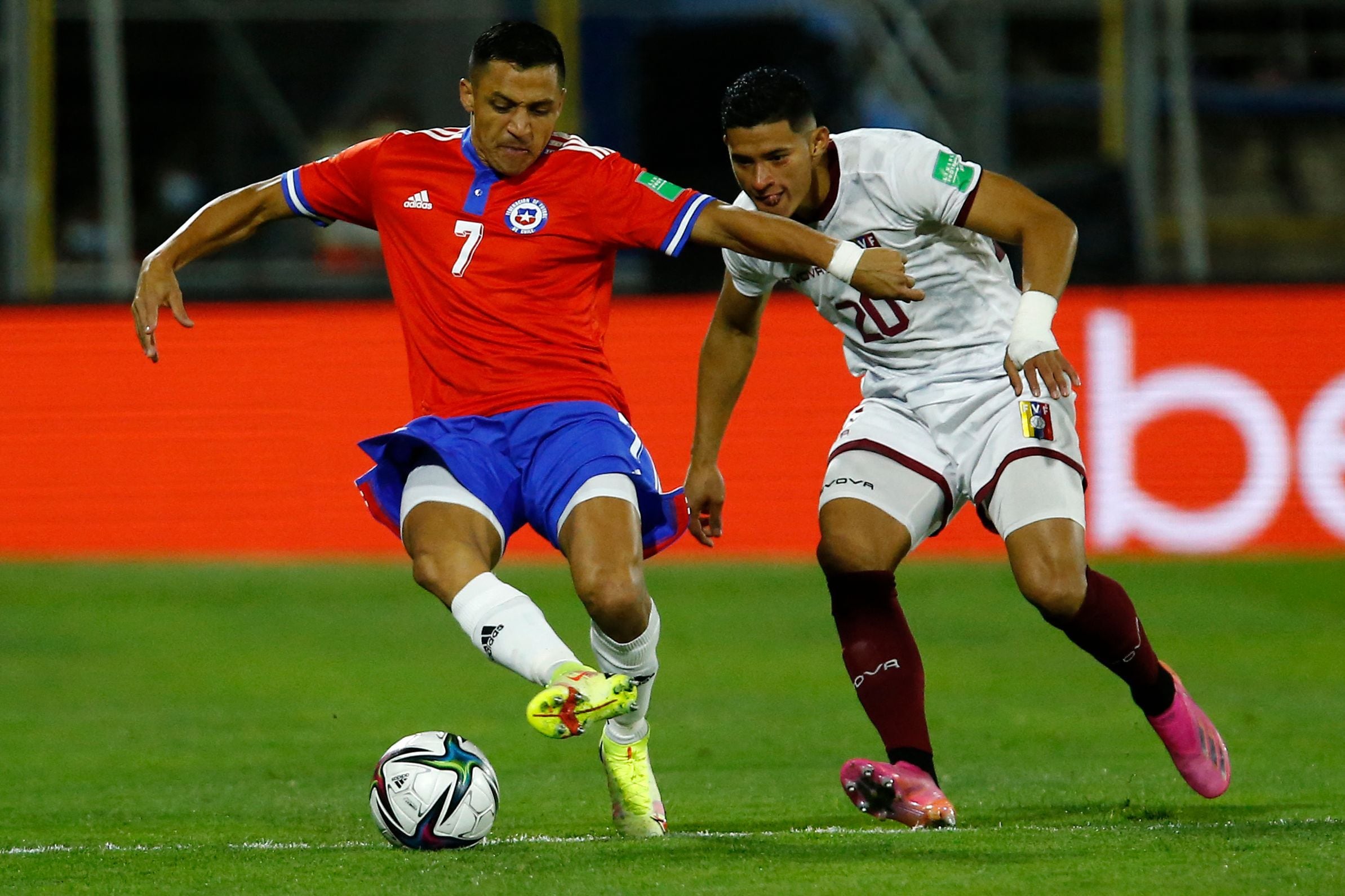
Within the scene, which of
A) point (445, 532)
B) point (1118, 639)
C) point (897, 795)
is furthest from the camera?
point (1118, 639)

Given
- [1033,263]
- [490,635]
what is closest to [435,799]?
[490,635]

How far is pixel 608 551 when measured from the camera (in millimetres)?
5020

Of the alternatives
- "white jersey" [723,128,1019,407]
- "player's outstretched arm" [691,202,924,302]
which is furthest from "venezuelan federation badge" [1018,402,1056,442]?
"player's outstretched arm" [691,202,924,302]

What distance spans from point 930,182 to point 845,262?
2.48ft

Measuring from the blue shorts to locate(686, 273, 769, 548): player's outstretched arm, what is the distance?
1.69ft

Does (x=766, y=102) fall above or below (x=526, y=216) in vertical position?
above

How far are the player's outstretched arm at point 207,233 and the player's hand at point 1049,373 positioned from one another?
2.09 meters

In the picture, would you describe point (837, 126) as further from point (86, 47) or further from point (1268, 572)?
point (86, 47)

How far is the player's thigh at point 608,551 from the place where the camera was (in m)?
5.00

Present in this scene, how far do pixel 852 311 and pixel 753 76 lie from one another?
2.48ft

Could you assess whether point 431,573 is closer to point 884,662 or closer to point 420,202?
point 420,202

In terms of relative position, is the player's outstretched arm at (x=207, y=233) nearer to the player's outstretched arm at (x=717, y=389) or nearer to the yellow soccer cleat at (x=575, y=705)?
the player's outstretched arm at (x=717, y=389)

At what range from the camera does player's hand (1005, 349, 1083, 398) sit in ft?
16.3

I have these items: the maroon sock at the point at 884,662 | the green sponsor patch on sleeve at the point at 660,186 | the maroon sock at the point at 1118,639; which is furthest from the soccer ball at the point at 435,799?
the maroon sock at the point at 1118,639
